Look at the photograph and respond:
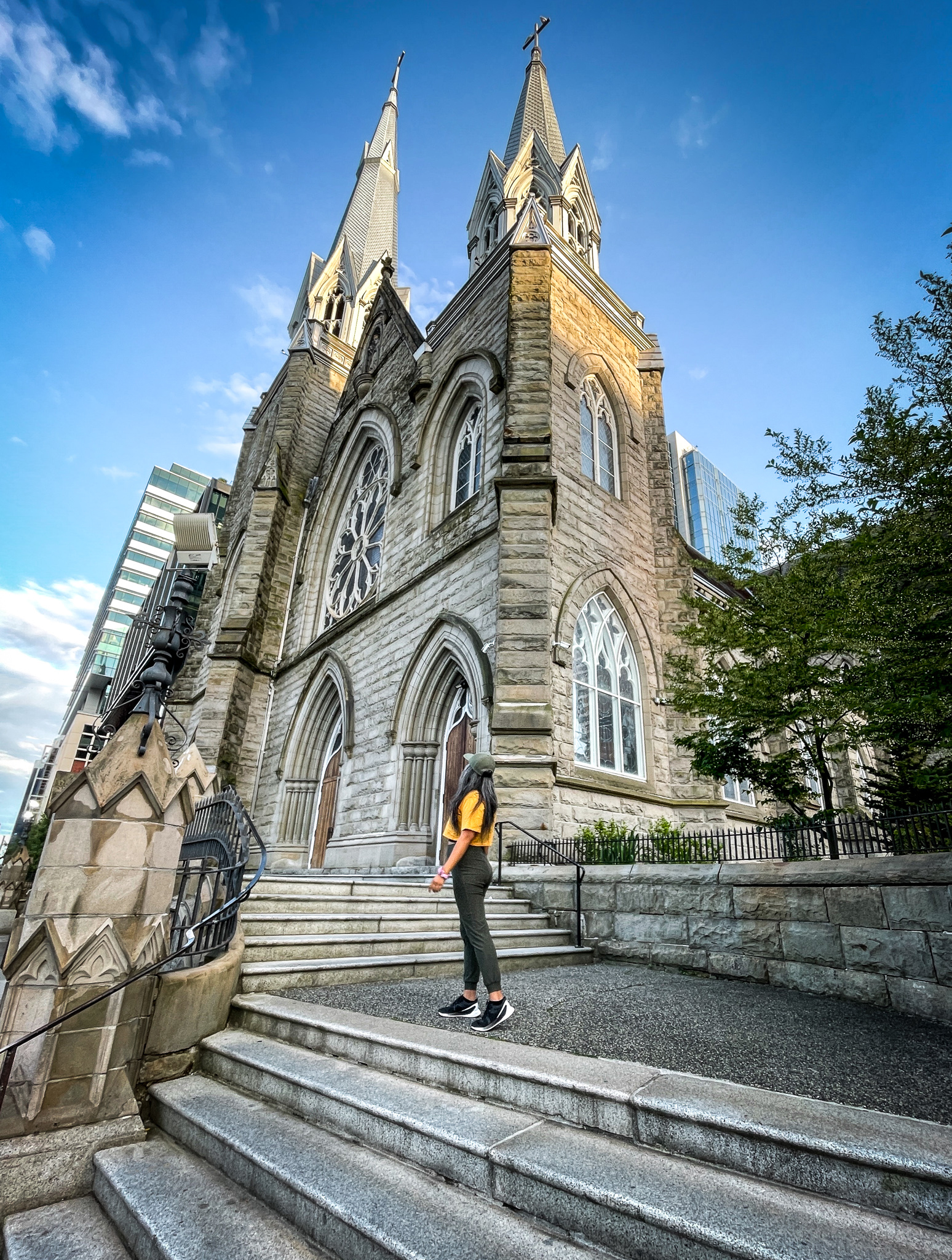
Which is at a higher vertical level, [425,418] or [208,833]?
[425,418]

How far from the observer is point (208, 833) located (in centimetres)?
635

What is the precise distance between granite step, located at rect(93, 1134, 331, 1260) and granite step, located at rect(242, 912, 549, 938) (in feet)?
6.79

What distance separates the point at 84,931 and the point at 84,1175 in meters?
1.00

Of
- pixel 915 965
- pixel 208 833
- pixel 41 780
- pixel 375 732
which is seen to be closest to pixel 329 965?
pixel 208 833

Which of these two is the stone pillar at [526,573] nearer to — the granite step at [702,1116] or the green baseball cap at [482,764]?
the green baseball cap at [482,764]

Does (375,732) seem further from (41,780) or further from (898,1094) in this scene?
(41,780)

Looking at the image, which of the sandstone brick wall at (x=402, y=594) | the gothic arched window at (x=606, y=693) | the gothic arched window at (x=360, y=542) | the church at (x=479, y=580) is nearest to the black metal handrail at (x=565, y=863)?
the church at (x=479, y=580)

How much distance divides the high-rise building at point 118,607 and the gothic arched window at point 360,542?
1771 inches

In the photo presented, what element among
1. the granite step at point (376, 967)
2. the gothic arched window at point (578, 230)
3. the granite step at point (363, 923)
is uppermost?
the gothic arched window at point (578, 230)

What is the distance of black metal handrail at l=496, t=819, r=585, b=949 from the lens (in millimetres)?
6023

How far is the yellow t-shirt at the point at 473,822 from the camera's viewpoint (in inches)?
145

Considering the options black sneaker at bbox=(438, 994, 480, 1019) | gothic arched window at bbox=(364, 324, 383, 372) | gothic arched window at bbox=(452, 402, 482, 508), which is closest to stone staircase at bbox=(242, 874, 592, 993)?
black sneaker at bbox=(438, 994, 480, 1019)

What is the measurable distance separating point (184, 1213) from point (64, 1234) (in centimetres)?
57

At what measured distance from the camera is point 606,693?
34.5 feet
